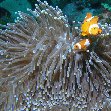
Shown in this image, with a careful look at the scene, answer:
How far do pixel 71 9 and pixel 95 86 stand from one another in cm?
188

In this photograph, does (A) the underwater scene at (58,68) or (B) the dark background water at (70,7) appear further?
(B) the dark background water at (70,7)

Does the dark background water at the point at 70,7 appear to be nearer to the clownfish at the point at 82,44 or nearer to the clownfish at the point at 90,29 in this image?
the clownfish at the point at 90,29

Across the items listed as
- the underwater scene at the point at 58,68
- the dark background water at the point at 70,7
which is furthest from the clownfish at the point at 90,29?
the dark background water at the point at 70,7

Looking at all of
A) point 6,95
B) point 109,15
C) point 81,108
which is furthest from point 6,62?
point 109,15

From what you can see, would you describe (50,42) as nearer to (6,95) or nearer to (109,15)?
(6,95)

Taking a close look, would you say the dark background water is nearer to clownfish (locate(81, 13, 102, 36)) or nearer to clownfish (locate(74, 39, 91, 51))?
clownfish (locate(81, 13, 102, 36))

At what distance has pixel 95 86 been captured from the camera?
2.55 metres

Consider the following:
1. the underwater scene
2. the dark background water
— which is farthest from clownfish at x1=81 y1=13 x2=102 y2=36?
the dark background water

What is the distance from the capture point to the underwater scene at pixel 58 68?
2.54m

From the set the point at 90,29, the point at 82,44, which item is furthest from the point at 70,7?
the point at 82,44

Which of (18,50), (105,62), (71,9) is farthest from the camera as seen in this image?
(71,9)

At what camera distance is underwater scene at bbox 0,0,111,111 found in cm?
254

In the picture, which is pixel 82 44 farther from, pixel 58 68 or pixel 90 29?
pixel 58 68

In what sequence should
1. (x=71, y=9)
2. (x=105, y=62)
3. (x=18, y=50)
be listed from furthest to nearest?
1. (x=71, y=9)
2. (x=18, y=50)
3. (x=105, y=62)
